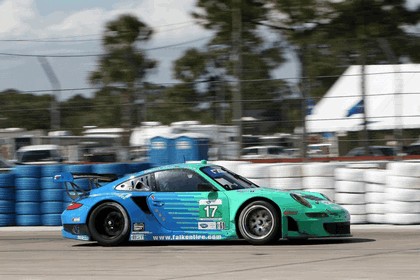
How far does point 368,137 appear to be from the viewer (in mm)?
14695

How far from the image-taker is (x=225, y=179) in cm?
1052

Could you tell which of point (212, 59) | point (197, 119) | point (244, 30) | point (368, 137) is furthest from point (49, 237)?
point (244, 30)

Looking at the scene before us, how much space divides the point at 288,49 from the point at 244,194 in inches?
295

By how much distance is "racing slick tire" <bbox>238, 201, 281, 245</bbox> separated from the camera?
981 centimetres

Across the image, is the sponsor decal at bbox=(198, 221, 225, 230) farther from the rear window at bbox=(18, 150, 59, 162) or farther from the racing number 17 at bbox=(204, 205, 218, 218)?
the rear window at bbox=(18, 150, 59, 162)

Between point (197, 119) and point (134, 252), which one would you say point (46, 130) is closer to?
point (197, 119)

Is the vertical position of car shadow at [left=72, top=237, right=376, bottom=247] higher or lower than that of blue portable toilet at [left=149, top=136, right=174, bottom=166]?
lower

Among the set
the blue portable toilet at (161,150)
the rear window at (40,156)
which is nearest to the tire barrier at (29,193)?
the rear window at (40,156)

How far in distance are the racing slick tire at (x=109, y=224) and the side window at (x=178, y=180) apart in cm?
59

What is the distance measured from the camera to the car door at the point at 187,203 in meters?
10.1

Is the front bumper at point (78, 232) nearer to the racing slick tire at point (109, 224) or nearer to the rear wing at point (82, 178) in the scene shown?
the racing slick tire at point (109, 224)

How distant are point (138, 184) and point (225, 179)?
3.64 feet

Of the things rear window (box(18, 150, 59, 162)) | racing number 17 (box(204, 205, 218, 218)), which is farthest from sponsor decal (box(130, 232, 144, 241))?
rear window (box(18, 150, 59, 162))

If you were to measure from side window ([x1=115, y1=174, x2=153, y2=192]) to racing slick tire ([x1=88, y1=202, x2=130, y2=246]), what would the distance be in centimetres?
25
